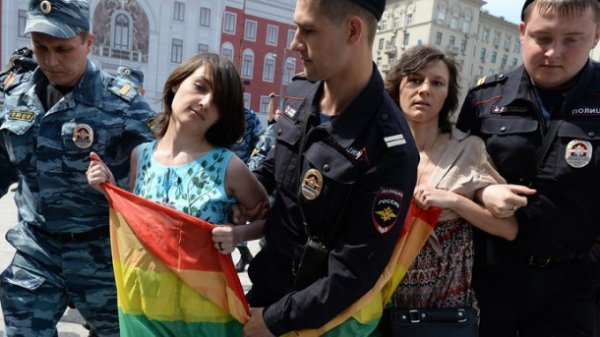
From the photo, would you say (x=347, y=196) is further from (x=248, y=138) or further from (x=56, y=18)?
(x=248, y=138)

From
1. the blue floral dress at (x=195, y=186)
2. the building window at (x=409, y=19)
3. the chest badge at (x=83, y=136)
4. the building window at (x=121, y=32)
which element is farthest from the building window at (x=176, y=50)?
the blue floral dress at (x=195, y=186)

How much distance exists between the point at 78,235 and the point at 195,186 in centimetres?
85

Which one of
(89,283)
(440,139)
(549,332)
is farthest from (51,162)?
(549,332)

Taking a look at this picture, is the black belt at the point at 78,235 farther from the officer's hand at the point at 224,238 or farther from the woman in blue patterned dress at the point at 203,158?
the officer's hand at the point at 224,238

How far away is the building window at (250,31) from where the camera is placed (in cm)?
3584

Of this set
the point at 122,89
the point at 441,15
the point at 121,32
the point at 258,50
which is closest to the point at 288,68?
the point at 258,50

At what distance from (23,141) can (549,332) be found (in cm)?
255

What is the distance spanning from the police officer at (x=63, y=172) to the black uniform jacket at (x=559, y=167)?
1.72 meters

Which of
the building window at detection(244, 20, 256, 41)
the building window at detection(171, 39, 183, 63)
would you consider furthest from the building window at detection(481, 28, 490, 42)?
the building window at detection(171, 39, 183, 63)

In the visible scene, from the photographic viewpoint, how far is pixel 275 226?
174cm

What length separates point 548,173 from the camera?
1.84 metres

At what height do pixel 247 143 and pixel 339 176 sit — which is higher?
pixel 339 176

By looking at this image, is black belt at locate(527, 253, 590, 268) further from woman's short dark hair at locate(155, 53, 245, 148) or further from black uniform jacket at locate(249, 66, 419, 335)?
woman's short dark hair at locate(155, 53, 245, 148)

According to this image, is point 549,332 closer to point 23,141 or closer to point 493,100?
point 493,100
